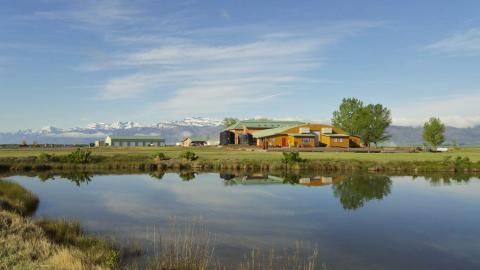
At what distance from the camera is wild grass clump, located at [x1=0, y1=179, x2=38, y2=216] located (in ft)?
85.1

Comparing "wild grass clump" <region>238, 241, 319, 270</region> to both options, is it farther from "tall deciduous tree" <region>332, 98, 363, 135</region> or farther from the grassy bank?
"tall deciduous tree" <region>332, 98, 363, 135</region>

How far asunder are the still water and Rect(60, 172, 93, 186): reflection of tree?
0.12 metres

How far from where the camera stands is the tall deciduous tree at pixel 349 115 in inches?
4670

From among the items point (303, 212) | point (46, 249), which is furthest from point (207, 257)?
point (303, 212)

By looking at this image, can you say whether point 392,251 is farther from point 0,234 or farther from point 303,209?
point 0,234

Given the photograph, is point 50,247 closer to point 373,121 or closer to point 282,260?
point 282,260

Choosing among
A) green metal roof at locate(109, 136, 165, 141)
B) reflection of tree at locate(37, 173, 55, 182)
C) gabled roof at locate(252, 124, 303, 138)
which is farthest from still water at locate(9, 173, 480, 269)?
green metal roof at locate(109, 136, 165, 141)

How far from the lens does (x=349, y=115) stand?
400 ft

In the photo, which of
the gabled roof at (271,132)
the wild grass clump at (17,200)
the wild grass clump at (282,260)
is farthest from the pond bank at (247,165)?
the gabled roof at (271,132)

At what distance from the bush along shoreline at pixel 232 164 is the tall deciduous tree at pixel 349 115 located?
54379 millimetres

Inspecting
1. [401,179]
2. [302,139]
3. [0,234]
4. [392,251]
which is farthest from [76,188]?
[302,139]

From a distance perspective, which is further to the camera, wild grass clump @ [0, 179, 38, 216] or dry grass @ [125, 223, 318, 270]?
wild grass clump @ [0, 179, 38, 216]

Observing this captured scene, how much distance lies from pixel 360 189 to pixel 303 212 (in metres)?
14.7

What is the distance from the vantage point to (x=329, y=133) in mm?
111500
